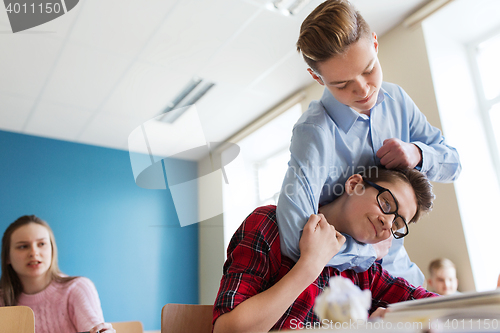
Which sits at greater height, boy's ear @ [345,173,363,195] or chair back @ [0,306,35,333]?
boy's ear @ [345,173,363,195]

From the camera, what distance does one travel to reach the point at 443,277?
2166 millimetres

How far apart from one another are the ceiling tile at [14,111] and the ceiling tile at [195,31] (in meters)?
1.23

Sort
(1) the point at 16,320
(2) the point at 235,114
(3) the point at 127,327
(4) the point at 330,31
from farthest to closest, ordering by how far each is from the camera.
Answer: (2) the point at 235,114, (3) the point at 127,327, (1) the point at 16,320, (4) the point at 330,31

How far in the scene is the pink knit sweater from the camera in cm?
186

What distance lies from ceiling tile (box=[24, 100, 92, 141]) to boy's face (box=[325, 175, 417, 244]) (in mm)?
→ 3159

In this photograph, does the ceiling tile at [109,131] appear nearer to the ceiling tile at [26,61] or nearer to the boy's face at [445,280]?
the ceiling tile at [26,61]

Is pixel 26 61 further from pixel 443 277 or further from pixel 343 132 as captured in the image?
pixel 443 277

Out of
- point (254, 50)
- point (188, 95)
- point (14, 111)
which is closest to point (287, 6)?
point (254, 50)

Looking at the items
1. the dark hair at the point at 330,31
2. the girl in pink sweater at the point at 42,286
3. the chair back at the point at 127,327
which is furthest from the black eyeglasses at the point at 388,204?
the girl in pink sweater at the point at 42,286

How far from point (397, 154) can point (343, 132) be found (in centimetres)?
15

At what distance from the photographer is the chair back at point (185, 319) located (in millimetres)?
1004

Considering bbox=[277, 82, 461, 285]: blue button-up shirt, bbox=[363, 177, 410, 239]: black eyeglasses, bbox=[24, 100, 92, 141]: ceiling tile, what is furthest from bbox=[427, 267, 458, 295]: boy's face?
bbox=[24, 100, 92, 141]: ceiling tile

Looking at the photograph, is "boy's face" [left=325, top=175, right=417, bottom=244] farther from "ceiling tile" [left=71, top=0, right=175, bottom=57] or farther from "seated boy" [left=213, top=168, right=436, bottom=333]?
"ceiling tile" [left=71, top=0, right=175, bottom=57]

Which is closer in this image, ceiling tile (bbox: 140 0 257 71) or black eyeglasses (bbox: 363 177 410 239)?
black eyeglasses (bbox: 363 177 410 239)
